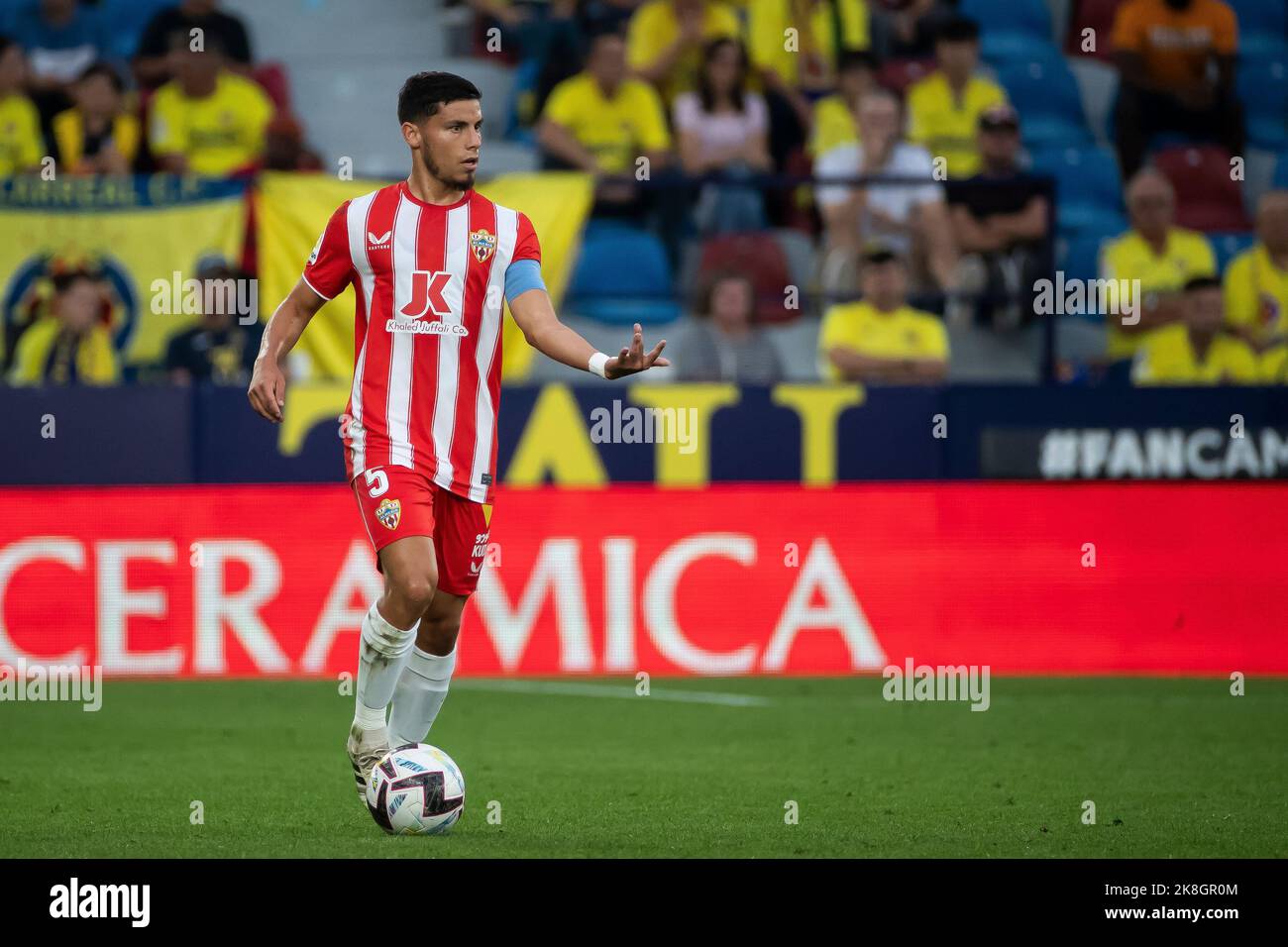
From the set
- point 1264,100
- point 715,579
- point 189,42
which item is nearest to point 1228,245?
point 1264,100

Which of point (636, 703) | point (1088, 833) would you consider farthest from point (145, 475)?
point (1088, 833)

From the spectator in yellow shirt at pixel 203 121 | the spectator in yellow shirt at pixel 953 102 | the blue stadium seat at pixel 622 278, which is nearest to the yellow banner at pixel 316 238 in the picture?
the blue stadium seat at pixel 622 278

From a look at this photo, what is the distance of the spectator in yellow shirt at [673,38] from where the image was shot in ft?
50.3

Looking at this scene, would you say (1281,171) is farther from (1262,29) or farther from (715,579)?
(715,579)

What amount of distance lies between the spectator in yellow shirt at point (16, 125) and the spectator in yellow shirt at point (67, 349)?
85.4 inches

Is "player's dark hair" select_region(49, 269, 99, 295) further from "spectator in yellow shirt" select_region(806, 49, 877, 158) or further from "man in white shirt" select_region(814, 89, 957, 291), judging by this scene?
"spectator in yellow shirt" select_region(806, 49, 877, 158)

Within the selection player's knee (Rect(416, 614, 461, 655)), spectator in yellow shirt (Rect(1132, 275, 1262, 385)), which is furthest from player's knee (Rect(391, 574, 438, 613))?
spectator in yellow shirt (Rect(1132, 275, 1262, 385))

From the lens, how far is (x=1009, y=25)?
17125 mm

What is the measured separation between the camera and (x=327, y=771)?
8344 millimetres

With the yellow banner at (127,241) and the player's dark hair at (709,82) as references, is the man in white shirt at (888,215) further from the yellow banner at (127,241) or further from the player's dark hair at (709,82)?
the yellow banner at (127,241)

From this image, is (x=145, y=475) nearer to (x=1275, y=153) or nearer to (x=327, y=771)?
(x=327, y=771)

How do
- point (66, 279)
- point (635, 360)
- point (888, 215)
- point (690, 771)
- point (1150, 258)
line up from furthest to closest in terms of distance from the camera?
1. point (1150, 258)
2. point (888, 215)
3. point (66, 279)
4. point (690, 771)
5. point (635, 360)

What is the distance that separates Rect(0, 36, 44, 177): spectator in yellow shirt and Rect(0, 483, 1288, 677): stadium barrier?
398 centimetres

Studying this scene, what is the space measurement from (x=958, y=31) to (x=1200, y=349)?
3.38 metres
